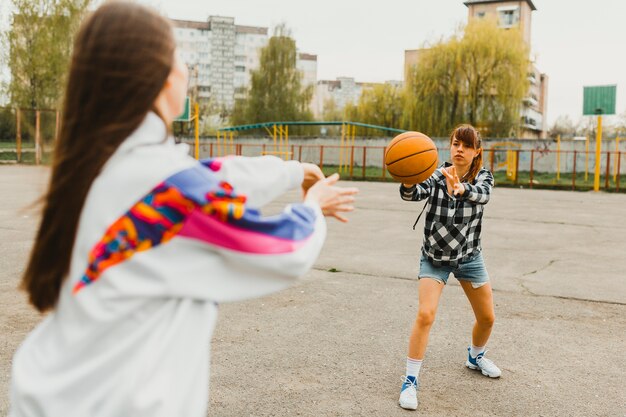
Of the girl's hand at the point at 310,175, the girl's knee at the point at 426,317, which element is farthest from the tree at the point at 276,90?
the girl's hand at the point at 310,175

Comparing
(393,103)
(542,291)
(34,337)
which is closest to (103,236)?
(34,337)

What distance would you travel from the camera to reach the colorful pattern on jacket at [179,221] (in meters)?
1.44

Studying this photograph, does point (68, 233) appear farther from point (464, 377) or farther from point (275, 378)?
point (464, 377)

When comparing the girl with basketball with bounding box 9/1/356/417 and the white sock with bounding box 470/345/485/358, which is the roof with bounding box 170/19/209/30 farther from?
the girl with basketball with bounding box 9/1/356/417

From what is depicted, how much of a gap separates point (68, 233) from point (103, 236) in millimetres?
102

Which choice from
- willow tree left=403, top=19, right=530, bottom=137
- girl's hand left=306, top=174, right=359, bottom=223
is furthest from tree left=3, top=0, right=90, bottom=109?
girl's hand left=306, top=174, right=359, bottom=223

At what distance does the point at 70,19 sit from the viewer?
37375mm

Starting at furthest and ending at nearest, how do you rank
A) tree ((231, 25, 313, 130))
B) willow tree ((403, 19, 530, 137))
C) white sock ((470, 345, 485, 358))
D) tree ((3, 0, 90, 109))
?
tree ((231, 25, 313, 130)) → willow tree ((403, 19, 530, 137)) → tree ((3, 0, 90, 109)) → white sock ((470, 345, 485, 358))

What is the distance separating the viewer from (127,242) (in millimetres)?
1446

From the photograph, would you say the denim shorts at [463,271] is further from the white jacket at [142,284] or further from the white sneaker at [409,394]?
the white jacket at [142,284]

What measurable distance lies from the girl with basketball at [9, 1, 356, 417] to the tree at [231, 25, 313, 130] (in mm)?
55065

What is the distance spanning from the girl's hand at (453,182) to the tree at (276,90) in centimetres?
5273

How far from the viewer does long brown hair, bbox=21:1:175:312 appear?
145cm

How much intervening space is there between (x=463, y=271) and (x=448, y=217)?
0.37 m
